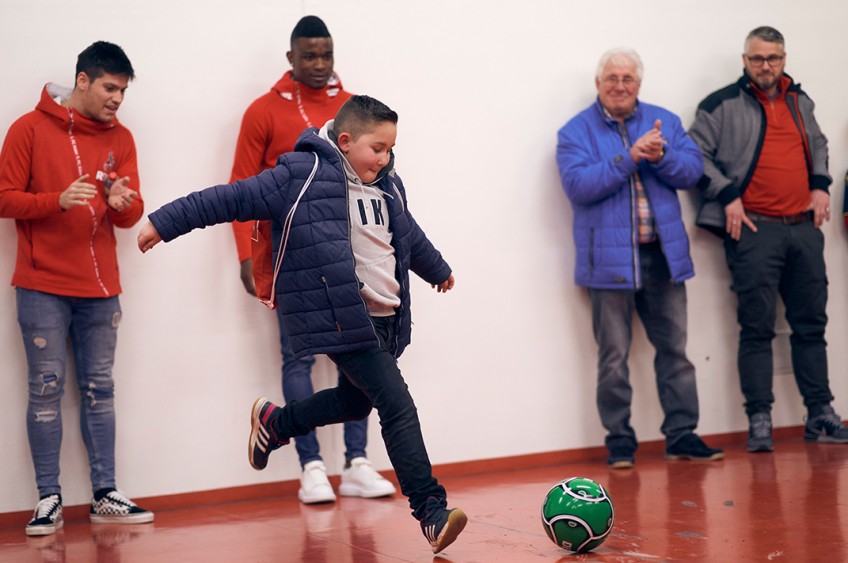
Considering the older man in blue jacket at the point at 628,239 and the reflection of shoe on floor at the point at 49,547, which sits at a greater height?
the older man in blue jacket at the point at 628,239

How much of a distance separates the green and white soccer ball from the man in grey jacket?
93.9 inches

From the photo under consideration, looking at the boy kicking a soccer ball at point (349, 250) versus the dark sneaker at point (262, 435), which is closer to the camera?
the boy kicking a soccer ball at point (349, 250)

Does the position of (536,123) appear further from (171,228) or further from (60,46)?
(171,228)

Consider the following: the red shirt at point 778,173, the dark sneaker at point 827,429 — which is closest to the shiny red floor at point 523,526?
the dark sneaker at point 827,429

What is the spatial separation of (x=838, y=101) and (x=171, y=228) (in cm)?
410

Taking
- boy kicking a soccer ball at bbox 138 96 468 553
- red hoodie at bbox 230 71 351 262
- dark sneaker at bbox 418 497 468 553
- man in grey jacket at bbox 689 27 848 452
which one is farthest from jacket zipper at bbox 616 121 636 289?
dark sneaker at bbox 418 497 468 553

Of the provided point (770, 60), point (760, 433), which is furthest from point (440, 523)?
point (770, 60)

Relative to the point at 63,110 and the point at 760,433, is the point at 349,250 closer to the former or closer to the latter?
the point at 63,110

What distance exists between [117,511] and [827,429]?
10.9ft

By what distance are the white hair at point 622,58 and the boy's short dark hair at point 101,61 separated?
2160 millimetres

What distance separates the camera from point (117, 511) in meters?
3.95

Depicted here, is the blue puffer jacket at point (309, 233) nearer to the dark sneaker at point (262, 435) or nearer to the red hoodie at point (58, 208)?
the dark sneaker at point (262, 435)

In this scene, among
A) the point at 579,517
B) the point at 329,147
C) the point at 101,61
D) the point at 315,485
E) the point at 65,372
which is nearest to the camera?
the point at 579,517

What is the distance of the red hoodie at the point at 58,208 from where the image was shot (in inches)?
152
